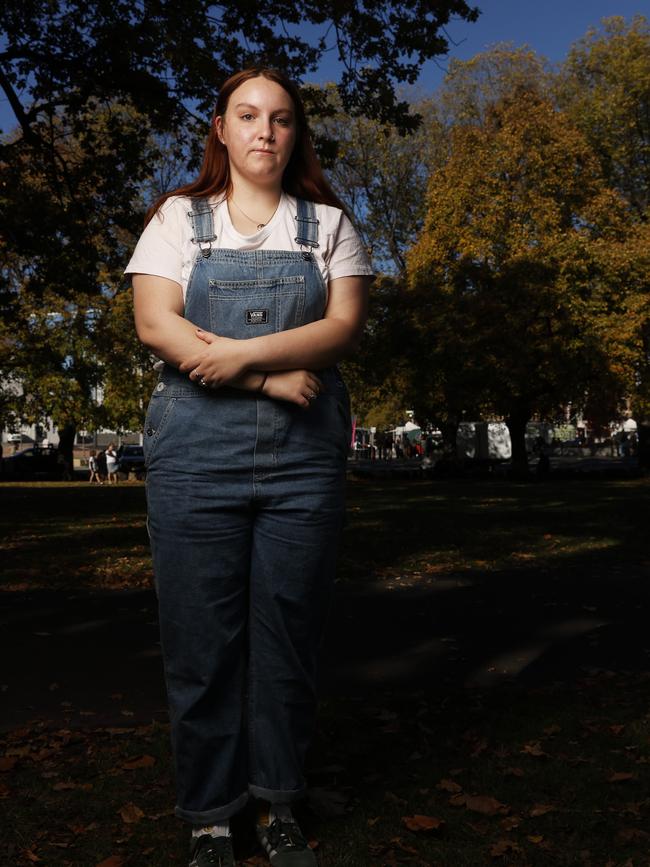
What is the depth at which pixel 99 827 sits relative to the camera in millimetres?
3549

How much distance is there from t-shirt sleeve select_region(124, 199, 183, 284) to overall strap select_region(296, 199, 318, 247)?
14.1 inches

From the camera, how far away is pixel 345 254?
3295 mm

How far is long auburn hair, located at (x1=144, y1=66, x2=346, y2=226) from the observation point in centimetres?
331

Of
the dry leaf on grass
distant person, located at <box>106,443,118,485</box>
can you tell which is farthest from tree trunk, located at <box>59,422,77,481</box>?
the dry leaf on grass

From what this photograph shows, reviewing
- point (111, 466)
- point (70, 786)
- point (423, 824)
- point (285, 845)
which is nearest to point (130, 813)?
point (70, 786)

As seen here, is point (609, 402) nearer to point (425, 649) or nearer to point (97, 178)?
point (97, 178)

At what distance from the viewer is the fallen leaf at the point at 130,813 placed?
3.61 metres

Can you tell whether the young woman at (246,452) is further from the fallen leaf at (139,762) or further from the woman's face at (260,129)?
the fallen leaf at (139,762)

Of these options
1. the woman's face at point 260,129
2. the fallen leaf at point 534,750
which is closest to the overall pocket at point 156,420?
the woman's face at point 260,129

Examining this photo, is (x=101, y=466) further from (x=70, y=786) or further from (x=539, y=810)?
(x=539, y=810)

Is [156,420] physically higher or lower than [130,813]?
higher

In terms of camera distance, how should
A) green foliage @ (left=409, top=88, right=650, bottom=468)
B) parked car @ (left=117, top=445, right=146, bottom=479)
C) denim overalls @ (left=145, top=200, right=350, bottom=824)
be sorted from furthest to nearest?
1. parked car @ (left=117, top=445, right=146, bottom=479)
2. green foliage @ (left=409, top=88, right=650, bottom=468)
3. denim overalls @ (left=145, top=200, right=350, bottom=824)

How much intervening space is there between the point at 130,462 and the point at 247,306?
51.7 metres

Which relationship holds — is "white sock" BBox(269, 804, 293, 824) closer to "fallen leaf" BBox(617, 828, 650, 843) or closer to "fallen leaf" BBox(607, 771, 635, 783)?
"fallen leaf" BBox(617, 828, 650, 843)
